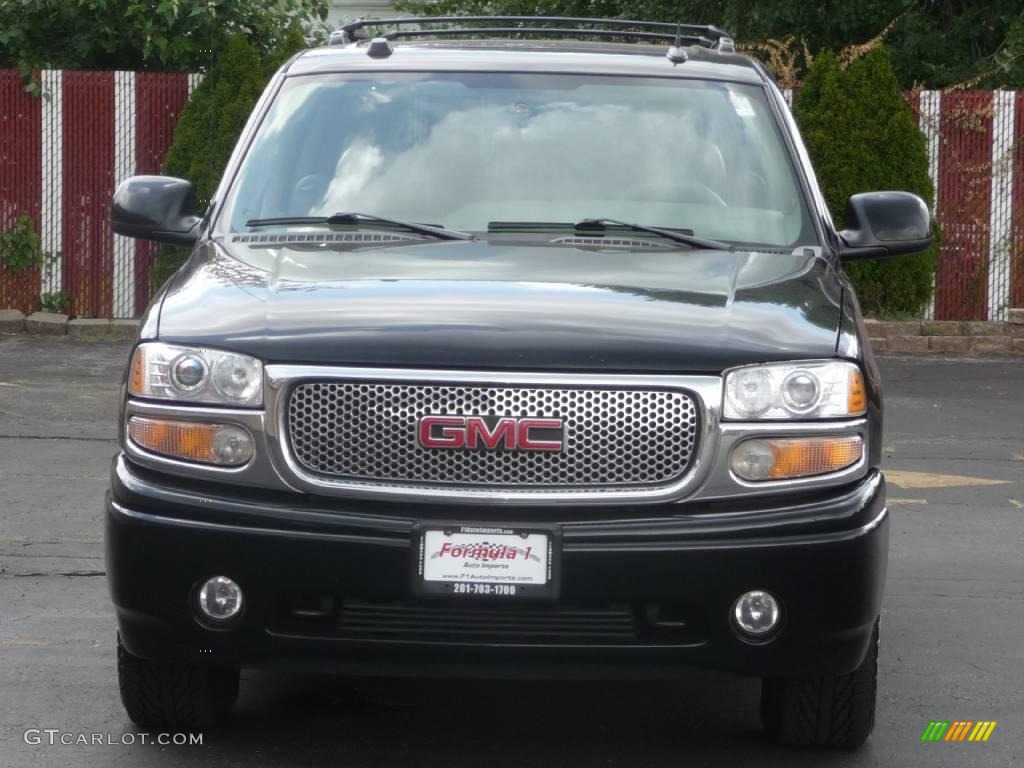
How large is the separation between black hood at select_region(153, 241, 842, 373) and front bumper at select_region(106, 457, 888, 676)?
0.33 meters

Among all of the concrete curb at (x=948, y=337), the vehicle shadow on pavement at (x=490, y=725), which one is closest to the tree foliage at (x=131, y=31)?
the concrete curb at (x=948, y=337)

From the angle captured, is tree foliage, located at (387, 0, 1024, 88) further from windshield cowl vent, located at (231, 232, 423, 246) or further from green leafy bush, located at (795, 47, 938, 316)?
windshield cowl vent, located at (231, 232, 423, 246)

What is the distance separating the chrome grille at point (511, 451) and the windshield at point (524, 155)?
1272 millimetres

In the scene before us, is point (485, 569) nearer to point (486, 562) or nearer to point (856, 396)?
point (486, 562)

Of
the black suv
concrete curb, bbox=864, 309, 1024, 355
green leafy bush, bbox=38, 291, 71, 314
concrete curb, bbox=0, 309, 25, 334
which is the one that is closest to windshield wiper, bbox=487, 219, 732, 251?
the black suv

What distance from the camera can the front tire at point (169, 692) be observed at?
462 cm

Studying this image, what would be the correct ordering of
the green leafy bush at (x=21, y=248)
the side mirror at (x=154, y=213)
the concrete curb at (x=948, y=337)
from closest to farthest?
1. the side mirror at (x=154, y=213)
2. the concrete curb at (x=948, y=337)
3. the green leafy bush at (x=21, y=248)

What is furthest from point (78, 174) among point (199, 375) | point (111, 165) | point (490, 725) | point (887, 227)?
point (199, 375)

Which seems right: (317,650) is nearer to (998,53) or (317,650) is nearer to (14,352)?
(14,352)

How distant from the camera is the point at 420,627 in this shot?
4125 millimetres

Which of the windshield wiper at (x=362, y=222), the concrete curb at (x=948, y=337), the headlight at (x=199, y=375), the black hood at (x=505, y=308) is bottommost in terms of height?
the concrete curb at (x=948, y=337)

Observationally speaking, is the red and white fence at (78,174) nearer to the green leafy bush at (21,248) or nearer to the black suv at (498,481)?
the green leafy bush at (21,248)

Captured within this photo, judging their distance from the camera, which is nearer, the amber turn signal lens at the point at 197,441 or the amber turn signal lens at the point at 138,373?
the amber turn signal lens at the point at 197,441

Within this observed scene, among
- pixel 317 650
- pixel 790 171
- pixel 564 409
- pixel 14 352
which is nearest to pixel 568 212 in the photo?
pixel 790 171
